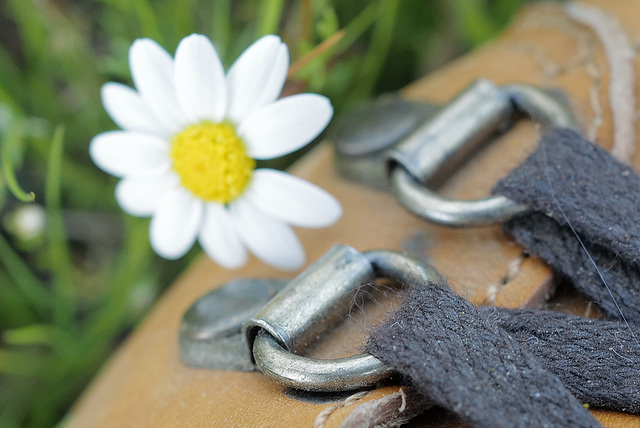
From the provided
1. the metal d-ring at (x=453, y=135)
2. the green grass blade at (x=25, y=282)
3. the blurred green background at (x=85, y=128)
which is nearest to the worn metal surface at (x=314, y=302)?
the metal d-ring at (x=453, y=135)

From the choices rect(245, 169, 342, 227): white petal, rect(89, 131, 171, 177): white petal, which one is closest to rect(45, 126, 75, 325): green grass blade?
rect(89, 131, 171, 177): white petal

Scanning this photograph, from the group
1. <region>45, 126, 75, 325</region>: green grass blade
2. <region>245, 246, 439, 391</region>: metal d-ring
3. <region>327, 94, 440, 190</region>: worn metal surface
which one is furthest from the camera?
<region>45, 126, 75, 325</region>: green grass blade

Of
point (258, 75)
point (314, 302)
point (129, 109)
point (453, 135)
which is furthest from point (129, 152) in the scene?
point (453, 135)

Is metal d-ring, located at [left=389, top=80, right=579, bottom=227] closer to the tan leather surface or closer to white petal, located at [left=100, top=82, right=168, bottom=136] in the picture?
the tan leather surface

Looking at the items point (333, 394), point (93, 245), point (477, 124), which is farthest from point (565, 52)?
point (93, 245)

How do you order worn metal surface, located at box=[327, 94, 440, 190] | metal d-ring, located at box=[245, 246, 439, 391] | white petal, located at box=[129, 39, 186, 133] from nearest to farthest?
metal d-ring, located at box=[245, 246, 439, 391]
white petal, located at box=[129, 39, 186, 133]
worn metal surface, located at box=[327, 94, 440, 190]

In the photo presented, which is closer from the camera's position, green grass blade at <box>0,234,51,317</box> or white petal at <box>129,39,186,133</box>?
white petal at <box>129,39,186,133</box>

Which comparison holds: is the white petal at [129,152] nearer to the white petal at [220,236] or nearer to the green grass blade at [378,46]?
the white petal at [220,236]
